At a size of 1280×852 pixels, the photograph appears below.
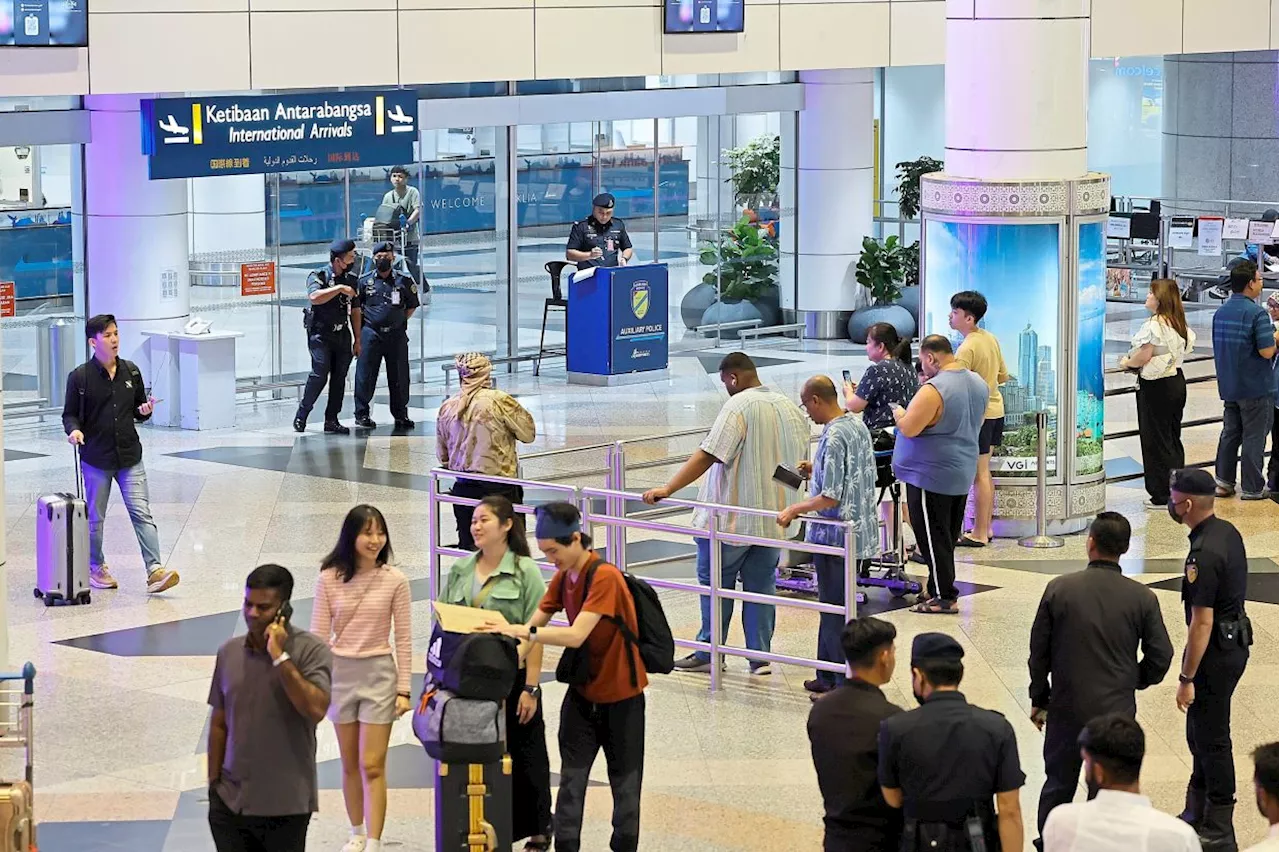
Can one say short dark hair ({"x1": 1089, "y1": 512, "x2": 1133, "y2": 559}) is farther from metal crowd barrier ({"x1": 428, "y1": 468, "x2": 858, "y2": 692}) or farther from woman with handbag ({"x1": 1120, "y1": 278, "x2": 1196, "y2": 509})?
woman with handbag ({"x1": 1120, "y1": 278, "x2": 1196, "y2": 509})

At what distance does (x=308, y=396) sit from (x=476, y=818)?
12.0 meters

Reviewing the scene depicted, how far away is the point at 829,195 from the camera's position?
24781 mm

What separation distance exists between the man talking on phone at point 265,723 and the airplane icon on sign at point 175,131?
1196cm

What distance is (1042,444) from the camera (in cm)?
1430

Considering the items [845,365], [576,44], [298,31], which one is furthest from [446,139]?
[845,365]

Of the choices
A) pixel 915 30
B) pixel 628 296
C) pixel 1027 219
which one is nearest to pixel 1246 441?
pixel 1027 219

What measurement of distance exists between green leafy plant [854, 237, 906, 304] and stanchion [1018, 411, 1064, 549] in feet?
33.3

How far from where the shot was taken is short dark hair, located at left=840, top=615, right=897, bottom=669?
21.4 feet

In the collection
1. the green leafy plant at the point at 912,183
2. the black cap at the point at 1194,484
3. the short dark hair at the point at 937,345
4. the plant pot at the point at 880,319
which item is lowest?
the black cap at the point at 1194,484

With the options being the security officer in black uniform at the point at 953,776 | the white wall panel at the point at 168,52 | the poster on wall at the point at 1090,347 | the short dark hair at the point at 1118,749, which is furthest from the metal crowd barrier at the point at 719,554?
the white wall panel at the point at 168,52

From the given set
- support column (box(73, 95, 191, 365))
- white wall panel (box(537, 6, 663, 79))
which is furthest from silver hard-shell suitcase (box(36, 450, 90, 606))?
white wall panel (box(537, 6, 663, 79))

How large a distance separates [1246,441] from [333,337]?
→ 26.8 ft

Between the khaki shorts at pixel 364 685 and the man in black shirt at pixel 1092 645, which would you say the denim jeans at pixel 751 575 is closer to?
the khaki shorts at pixel 364 685

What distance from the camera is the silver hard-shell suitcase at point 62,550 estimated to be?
12.7 metres
